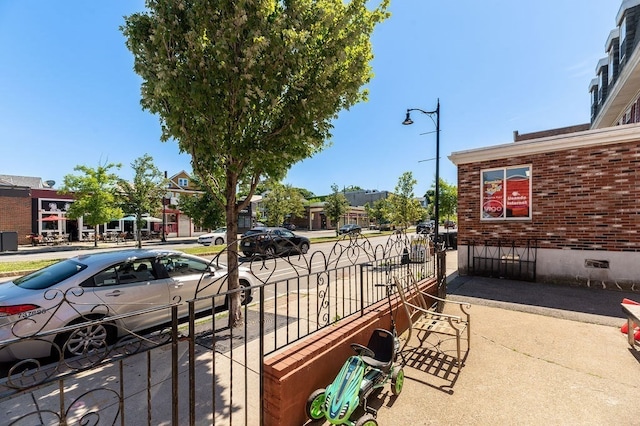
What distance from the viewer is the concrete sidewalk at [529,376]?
9.90ft

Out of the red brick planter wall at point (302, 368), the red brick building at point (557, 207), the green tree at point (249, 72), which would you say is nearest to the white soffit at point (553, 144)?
the red brick building at point (557, 207)

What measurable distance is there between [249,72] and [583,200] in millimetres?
8942

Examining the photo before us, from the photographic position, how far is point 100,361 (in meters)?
1.83

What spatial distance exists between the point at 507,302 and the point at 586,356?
247 centimetres

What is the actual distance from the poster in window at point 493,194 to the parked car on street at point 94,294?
791cm

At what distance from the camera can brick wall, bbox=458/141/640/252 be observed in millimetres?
Result: 7441

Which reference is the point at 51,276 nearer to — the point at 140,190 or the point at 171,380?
the point at 171,380

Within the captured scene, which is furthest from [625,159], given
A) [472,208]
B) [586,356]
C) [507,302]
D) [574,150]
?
[586,356]

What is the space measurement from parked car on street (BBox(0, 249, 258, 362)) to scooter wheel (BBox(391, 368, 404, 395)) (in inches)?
76.5

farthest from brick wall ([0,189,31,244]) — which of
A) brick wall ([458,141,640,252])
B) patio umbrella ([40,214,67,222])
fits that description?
brick wall ([458,141,640,252])

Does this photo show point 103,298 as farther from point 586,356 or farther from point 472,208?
point 472,208

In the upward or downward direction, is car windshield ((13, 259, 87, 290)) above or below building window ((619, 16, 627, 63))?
below

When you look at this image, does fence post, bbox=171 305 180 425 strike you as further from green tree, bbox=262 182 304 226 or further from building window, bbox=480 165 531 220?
green tree, bbox=262 182 304 226

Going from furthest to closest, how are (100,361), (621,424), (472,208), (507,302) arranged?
(472,208), (507,302), (621,424), (100,361)
